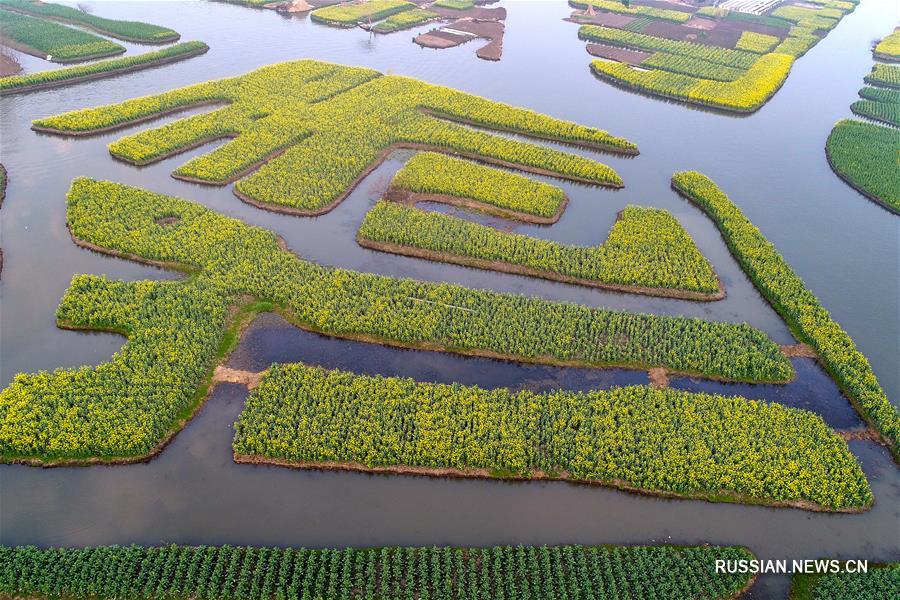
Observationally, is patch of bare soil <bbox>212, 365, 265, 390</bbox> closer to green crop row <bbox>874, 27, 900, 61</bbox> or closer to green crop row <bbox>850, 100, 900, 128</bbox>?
green crop row <bbox>850, 100, 900, 128</bbox>

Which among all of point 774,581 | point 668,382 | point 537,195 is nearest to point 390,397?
point 668,382

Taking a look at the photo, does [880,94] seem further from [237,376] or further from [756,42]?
[237,376]

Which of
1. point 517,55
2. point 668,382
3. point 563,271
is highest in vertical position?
point 517,55

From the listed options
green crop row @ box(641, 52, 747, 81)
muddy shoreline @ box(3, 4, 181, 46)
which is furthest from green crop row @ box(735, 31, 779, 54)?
muddy shoreline @ box(3, 4, 181, 46)

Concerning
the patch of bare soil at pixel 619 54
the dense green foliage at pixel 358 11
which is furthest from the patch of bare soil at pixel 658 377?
the dense green foliage at pixel 358 11

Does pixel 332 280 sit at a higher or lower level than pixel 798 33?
lower

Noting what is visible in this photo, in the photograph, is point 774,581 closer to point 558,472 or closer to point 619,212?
point 558,472
